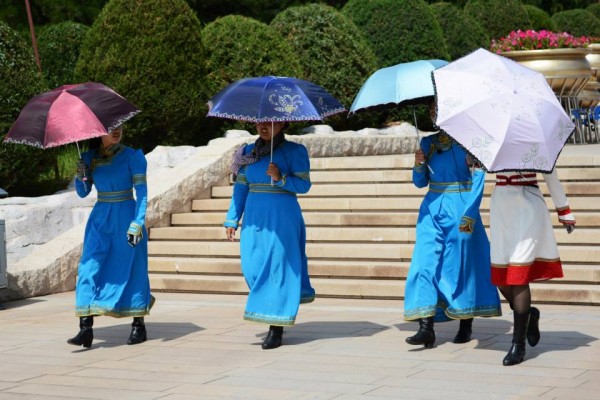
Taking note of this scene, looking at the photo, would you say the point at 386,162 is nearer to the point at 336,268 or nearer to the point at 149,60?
the point at 336,268

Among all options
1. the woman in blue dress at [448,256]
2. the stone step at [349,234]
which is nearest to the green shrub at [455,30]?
the stone step at [349,234]

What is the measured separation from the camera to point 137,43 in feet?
48.6

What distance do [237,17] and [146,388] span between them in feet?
32.7

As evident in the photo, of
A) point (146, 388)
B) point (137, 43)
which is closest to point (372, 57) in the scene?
point (137, 43)

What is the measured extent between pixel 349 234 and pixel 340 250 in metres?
0.37

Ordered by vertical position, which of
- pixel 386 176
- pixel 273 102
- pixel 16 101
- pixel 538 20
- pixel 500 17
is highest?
pixel 538 20

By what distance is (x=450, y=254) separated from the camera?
311 inches

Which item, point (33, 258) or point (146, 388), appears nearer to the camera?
point (146, 388)

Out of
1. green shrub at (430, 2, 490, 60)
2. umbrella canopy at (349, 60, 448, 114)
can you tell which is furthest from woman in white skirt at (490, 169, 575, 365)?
green shrub at (430, 2, 490, 60)

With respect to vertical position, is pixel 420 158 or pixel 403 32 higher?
pixel 403 32

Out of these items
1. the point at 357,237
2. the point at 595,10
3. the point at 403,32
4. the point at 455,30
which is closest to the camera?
the point at 357,237

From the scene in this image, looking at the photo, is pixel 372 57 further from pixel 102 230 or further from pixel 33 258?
pixel 102 230

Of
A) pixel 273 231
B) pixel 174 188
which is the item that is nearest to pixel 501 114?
pixel 273 231

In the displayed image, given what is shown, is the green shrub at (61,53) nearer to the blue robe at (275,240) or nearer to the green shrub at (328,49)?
the green shrub at (328,49)
